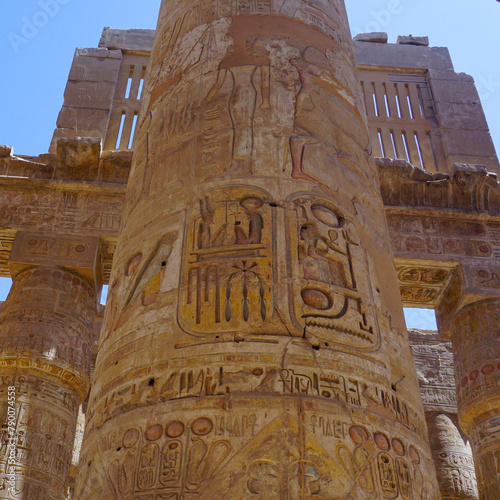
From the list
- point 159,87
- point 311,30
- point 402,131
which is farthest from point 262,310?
point 402,131

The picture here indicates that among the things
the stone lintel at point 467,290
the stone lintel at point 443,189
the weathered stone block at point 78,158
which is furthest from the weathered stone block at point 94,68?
the stone lintel at point 467,290

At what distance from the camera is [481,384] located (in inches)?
240

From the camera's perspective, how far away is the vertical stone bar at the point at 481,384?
19.3ft

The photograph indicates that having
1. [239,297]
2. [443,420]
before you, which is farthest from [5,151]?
[443,420]

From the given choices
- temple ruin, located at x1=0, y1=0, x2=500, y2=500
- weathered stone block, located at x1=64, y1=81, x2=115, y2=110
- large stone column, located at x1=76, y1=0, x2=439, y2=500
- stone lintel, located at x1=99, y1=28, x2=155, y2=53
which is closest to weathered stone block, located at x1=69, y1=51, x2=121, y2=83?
weathered stone block, located at x1=64, y1=81, x2=115, y2=110

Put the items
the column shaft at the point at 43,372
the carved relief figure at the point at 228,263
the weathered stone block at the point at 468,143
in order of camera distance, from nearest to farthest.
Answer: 1. the carved relief figure at the point at 228,263
2. the column shaft at the point at 43,372
3. the weathered stone block at the point at 468,143

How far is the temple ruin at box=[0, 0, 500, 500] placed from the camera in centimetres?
→ 227

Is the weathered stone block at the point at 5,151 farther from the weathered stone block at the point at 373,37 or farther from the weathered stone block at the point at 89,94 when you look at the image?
the weathered stone block at the point at 373,37

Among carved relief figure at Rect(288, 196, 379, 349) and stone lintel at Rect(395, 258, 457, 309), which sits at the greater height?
stone lintel at Rect(395, 258, 457, 309)

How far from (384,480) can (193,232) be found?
1.37 metres

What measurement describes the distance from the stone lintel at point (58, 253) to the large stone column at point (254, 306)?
9.02ft

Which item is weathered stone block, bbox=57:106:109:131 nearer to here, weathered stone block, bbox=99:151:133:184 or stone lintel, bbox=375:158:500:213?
weathered stone block, bbox=99:151:133:184

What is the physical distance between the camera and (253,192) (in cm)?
309

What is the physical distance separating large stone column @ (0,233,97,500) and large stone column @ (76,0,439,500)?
8.32ft
